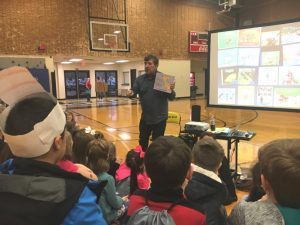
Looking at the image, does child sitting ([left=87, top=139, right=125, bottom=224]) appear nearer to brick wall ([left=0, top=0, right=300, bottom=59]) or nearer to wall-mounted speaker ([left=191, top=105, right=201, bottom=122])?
wall-mounted speaker ([left=191, top=105, right=201, bottom=122])

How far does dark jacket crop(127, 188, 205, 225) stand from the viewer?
1.12m

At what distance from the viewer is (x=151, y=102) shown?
12.1ft

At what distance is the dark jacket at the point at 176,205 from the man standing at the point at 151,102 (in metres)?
2.50

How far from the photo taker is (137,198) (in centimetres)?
123

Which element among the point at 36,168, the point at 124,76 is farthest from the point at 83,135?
the point at 124,76

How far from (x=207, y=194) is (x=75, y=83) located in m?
17.9

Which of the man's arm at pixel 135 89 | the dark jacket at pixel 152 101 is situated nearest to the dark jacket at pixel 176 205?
the dark jacket at pixel 152 101

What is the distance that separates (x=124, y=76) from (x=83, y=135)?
1742cm

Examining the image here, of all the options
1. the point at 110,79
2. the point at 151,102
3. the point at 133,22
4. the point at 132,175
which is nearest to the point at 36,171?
the point at 132,175

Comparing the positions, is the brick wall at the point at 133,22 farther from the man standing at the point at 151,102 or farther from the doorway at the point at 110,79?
the man standing at the point at 151,102

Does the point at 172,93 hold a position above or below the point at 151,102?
above

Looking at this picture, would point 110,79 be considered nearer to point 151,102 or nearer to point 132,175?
point 151,102

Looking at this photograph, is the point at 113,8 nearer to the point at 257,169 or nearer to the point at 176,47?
the point at 176,47

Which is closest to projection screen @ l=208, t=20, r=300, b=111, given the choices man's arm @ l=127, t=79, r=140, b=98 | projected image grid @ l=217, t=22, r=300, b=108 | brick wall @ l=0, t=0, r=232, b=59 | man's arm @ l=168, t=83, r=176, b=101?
projected image grid @ l=217, t=22, r=300, b=108
